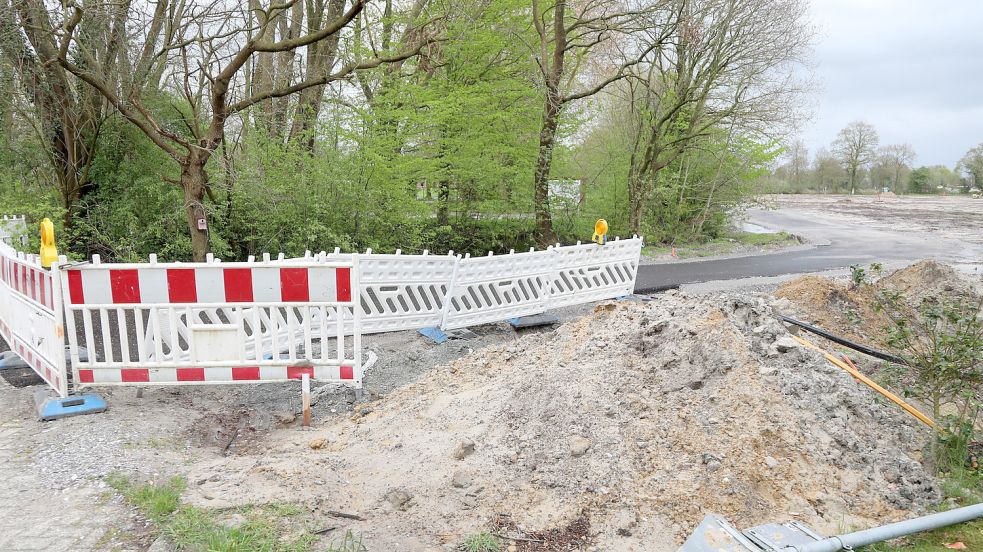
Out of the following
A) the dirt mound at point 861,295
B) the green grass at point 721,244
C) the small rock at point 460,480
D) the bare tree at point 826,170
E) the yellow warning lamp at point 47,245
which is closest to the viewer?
the small rock at point 460,480

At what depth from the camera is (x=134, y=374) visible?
209 inches

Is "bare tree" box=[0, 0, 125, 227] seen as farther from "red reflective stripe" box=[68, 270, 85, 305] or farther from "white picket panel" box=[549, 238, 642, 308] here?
"white picket panel" box=[549, 238, 642, 308]

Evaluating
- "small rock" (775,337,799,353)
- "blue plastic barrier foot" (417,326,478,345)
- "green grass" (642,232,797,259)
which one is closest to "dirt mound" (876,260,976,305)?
A: "small rock" (775,337,799,353)

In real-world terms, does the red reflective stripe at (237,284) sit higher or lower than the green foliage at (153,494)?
higher

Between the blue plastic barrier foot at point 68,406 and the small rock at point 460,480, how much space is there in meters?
3.31

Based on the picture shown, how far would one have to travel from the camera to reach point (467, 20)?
47.8ft

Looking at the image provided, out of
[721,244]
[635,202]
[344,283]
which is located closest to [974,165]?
[721,244]

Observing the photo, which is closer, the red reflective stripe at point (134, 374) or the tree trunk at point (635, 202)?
the red reflective stripe at point (134, 374)

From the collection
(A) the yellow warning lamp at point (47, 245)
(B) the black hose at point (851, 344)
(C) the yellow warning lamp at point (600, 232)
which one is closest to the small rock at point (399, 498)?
(A) the yellow warning lamp at point (47, 245)

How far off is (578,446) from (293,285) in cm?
292

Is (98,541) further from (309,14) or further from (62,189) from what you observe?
(309,14)

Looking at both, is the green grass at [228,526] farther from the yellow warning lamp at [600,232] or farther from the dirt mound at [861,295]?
the yellow warning lamp at [600,232]

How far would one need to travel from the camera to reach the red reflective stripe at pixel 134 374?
5.30 meters

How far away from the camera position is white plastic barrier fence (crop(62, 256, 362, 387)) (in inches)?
206
